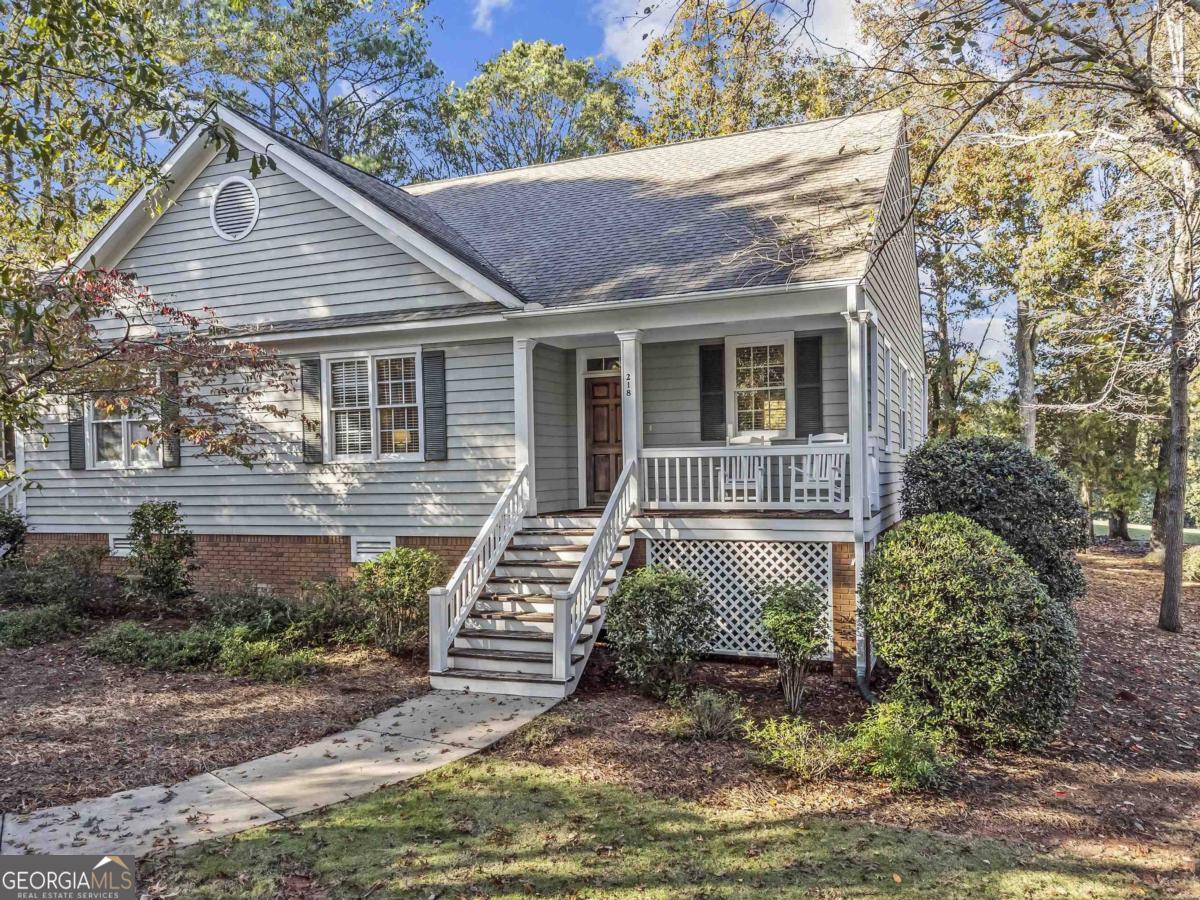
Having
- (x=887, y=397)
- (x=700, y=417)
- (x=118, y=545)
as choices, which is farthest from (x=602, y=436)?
(x=118, y=545)

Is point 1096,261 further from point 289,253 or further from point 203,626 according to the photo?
point 203,626

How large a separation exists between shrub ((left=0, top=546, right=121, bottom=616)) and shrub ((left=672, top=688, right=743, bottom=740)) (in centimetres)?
820

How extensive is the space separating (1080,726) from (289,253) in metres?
10.8

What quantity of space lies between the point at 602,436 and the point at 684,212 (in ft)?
11.1

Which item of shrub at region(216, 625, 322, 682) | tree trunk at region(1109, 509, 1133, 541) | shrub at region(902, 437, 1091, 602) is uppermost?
shrub at region(902, 437, 1091, 602)

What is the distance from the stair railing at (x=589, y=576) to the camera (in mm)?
7238

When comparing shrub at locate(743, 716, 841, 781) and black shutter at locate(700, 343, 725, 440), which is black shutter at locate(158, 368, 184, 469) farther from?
shrub at locate(743, 716, 841, 781)

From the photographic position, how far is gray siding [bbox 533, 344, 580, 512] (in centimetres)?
1036

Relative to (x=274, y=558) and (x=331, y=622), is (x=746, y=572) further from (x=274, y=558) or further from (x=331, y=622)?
(x=274, y=558)

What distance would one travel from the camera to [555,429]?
10797 millimetres

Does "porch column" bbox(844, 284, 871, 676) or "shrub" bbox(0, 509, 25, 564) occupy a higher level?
"porch column" bbox(844, 284, 871, 676)

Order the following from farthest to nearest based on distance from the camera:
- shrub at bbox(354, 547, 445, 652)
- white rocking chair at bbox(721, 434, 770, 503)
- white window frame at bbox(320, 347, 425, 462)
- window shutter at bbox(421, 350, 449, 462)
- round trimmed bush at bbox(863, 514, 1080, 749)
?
1. white window frame at bbox(320, 347, 425, 462)
2. window shutter at bbox(421, 350, 449, 462)
3. white rocking chair at bbox(721, 434, 770, 503)
4. shrub at bbox(354, 547, 445, 652)
5. round trimmed bush at bbox(863, 514, 1080, 749)

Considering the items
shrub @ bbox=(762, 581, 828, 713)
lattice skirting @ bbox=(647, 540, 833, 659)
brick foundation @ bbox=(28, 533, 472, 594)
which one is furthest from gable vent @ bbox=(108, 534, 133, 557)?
shrub @ bbox=(762, 581, 828, 713)

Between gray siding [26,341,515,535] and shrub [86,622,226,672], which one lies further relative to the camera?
gray siding [26,341,515,535]
